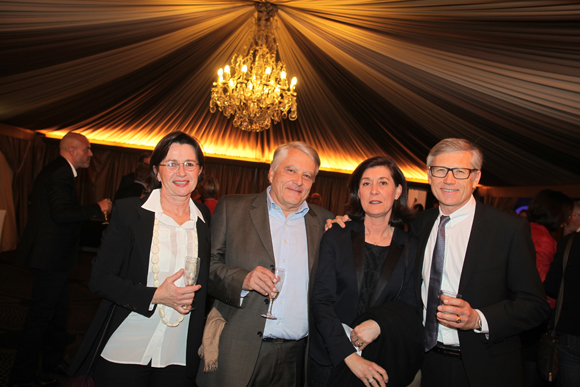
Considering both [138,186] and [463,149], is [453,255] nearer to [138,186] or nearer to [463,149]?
[463,149]

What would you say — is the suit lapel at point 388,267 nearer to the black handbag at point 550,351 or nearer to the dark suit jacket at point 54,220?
the black handbag at point 550,351

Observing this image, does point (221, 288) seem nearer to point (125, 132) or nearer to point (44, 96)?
point (44, 96)

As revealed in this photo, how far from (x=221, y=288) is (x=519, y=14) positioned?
3.30m

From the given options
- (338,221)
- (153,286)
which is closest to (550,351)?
(338,221)

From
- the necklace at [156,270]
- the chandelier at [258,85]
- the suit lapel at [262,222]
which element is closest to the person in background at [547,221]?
the suit lapel at [262,222]

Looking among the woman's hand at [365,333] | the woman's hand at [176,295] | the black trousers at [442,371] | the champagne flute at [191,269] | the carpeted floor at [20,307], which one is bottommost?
the carpeted floor at [20,307]

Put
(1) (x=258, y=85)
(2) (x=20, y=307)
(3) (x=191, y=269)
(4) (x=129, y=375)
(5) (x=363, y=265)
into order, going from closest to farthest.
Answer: (3) (x=191, y=269), (4) (x=129, y=375), (5) (x=363, y=265), (2) (x=20, y=307), (1) (x=258, y=85)

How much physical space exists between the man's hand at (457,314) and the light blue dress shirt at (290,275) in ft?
2.36

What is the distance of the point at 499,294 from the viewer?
1.74m

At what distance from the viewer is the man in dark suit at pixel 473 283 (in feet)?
5.42

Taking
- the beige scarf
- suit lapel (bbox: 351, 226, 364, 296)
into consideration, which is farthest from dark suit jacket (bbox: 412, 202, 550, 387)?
the beige scarf

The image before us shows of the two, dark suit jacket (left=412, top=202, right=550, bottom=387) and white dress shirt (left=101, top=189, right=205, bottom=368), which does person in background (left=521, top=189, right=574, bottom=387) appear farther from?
white dress shirt (left=101, top=189, right=205, bottom=368)

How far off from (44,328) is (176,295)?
2.07 meters

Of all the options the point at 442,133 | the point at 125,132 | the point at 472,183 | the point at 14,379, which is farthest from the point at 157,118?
the point at 472,183
